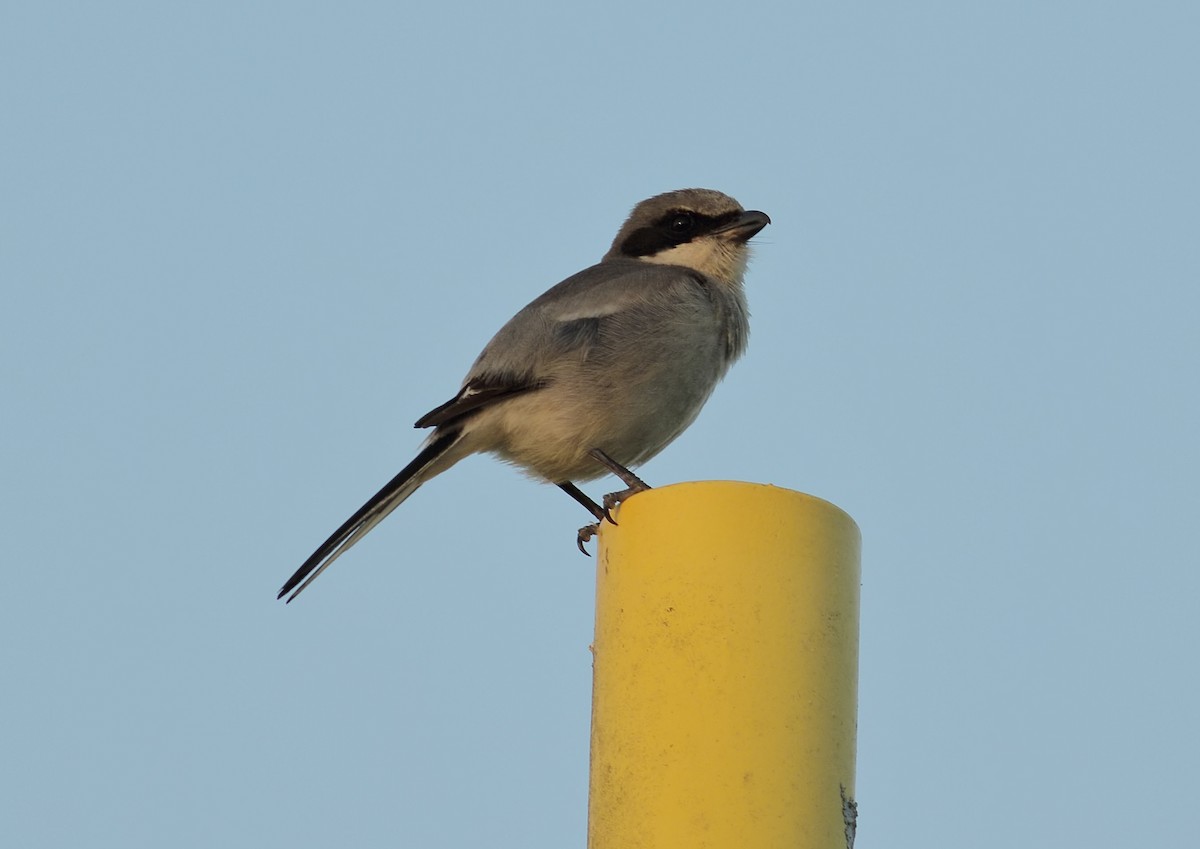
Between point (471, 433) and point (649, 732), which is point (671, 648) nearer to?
point (649, 732)

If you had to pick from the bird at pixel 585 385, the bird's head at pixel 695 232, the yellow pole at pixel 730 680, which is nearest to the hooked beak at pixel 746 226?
the bird's head at pixel 695 232

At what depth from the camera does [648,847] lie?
3518 mm

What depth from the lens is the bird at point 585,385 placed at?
650 cm

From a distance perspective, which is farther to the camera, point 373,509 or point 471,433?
point 471,433

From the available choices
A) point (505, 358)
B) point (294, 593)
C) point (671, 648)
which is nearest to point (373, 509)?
point (294, 593)

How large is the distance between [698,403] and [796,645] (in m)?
3.28

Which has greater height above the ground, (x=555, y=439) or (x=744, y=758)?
(x=555, y=439)

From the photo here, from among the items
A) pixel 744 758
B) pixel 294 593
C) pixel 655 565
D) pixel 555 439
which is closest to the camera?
pixel 744 758

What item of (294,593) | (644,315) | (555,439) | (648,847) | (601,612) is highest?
(644,315)

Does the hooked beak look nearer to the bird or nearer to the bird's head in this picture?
the bird's head

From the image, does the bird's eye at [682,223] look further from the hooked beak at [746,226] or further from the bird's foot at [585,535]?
the bird's foot at [585,535]

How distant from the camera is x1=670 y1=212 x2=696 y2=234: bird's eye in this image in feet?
26.2

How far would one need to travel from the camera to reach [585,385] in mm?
6504

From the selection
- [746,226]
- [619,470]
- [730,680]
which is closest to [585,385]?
[619,470]
